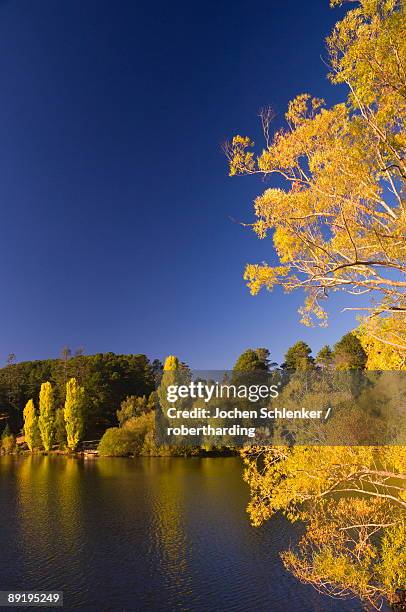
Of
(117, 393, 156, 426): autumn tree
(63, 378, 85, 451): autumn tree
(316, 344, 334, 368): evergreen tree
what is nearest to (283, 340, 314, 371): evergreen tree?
(316, 344, 334, 368): evergreen tree

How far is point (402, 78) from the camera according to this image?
17.0ft

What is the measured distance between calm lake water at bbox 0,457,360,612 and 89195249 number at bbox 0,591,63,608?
0.83ft

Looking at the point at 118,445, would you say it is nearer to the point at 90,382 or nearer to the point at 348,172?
the point at 90,382

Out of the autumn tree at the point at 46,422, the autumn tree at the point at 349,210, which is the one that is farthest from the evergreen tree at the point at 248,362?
the autumn tree at the point at 349,210

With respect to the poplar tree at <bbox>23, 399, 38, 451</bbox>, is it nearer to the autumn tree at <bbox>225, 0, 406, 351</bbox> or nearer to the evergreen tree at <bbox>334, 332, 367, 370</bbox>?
the evergreen tree at <bbox>334, 332, 367, 370</bbox>

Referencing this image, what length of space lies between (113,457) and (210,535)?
25.6 meters

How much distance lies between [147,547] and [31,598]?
470 centimetres

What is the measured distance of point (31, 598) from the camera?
1206 centimetres

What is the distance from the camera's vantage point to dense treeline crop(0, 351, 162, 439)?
1964 inches

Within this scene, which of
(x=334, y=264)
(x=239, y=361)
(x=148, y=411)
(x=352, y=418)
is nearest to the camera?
(x=334, y=264)

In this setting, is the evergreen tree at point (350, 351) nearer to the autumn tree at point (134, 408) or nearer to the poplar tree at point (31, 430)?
the autumn tree at point (134, 408)

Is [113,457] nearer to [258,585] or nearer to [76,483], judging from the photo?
[76,483]

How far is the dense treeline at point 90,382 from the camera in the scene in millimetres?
49875

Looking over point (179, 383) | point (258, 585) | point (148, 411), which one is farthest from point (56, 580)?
point (148, 411)
